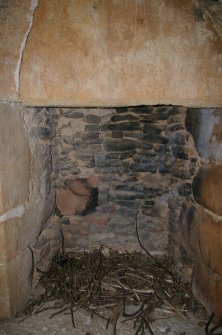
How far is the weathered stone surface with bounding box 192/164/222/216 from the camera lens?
1871 mm

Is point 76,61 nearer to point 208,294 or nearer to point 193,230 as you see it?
point 193,230

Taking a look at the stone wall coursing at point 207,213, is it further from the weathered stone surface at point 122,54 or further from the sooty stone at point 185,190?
the weathered stone surface at point 122,54

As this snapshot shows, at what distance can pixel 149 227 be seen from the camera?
9.51 ft

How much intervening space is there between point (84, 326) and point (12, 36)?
222 centimetres

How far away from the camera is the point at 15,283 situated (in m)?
1.97

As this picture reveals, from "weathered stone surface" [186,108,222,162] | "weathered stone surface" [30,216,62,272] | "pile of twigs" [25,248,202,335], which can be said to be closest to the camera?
"weathered stone surface" [186,108,222,162]

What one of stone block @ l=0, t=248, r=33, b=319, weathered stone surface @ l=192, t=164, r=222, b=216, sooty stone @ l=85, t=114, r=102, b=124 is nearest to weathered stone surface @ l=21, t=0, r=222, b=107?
weathered stone surface @ l=192, t=164, r=222, b=216

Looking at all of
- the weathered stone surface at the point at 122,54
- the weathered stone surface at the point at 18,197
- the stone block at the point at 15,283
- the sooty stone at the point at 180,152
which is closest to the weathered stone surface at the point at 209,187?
the sooty stone at the point at 180,152

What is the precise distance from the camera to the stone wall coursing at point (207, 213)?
1884 mm

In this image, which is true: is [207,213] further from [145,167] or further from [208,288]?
[145,167]

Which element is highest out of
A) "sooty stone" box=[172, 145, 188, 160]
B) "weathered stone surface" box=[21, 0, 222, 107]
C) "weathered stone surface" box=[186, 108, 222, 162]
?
"weathered stone surface" box=[21, 0, 222, 107]

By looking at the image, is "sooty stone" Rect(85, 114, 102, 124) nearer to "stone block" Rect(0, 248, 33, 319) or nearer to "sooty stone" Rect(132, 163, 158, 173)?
"sooty stone" Rect(132, 163, 158, 173)

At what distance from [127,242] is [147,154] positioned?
110cm

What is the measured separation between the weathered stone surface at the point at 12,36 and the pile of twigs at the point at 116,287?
1876 mm
